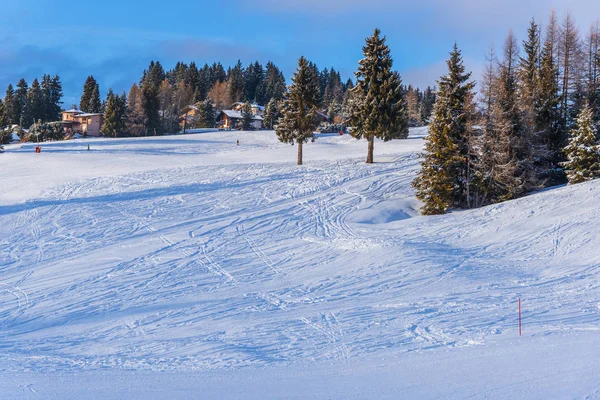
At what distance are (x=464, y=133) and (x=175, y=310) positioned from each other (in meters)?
20.2

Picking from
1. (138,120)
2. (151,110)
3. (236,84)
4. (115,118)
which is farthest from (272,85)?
(115,118)

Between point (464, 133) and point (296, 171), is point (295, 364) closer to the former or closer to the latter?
point (464, 133)

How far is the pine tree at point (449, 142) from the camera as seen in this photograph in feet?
90.6

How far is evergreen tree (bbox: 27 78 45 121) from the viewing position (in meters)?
92.8

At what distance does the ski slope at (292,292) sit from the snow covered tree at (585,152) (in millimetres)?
3366

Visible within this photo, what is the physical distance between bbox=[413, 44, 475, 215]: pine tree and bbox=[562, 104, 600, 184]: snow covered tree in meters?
5.99

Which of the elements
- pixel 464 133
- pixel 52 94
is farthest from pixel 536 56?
pixel 52 94

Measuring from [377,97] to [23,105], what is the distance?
82.8 meters

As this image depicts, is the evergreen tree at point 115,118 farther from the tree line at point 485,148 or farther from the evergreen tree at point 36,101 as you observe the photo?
the tree line at point 485,148

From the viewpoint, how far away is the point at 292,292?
15633mm

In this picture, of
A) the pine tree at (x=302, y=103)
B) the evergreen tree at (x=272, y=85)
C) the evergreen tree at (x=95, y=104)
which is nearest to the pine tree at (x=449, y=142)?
the pine tree at (x=302, y=103)

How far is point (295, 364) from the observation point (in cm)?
987

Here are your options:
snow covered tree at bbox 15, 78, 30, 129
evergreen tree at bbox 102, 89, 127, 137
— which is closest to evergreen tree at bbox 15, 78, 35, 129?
snow covered tree at bbox 15, 78, 30, 129

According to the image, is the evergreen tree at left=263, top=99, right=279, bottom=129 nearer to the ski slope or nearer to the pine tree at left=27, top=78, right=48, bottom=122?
the pine tree at left=27, top=78, right=48, bottom=122
